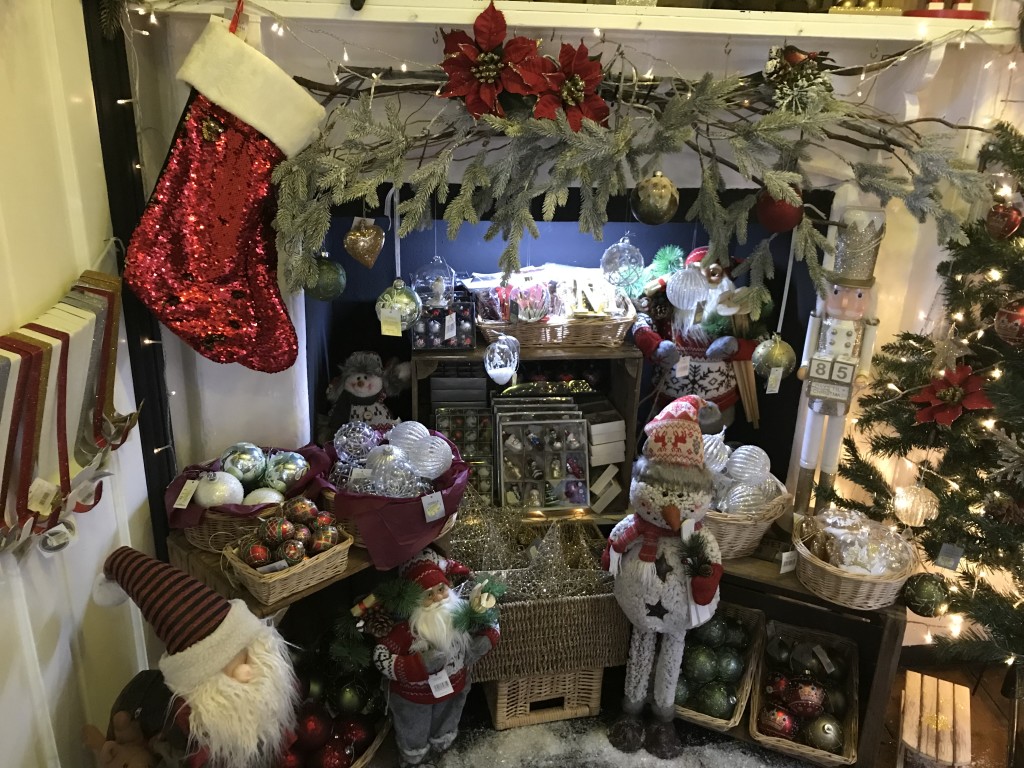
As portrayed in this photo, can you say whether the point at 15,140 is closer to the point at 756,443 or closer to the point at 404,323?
the point at 404,323

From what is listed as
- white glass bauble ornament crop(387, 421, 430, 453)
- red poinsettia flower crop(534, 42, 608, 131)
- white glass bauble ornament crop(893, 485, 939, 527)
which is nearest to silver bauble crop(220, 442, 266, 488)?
white glass bauble ornament crop(387, 421, 430, 453)

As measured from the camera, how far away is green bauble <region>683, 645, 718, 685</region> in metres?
1.95

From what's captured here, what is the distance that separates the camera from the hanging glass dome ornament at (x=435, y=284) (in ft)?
6.99

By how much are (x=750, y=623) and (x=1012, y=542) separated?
2.21ft

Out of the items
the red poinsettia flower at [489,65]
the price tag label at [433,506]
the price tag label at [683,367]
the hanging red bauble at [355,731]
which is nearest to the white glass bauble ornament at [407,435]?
the price tag label at [433,506]

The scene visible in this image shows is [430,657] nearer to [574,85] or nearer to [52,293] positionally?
[52,293]

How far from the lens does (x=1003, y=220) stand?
1.74 m

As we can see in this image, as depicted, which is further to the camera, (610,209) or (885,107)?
(610,209)

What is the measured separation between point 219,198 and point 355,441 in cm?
68

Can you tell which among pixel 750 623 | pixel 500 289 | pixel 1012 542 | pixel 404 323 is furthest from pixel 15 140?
pixel 1012 542

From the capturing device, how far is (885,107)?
6.18ft

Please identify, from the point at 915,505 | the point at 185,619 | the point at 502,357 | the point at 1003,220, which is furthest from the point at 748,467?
the point at 185,619

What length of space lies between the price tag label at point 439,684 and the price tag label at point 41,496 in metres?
0.86

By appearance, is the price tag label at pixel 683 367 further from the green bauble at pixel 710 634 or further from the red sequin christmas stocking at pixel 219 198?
the red sequin christmas stocking at pixel 219 198
